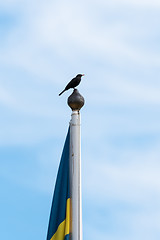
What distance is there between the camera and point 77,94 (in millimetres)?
7148

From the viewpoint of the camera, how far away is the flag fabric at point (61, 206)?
6.48 m

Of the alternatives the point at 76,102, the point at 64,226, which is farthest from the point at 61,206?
the point at 76,102

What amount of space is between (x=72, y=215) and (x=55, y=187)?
60cm

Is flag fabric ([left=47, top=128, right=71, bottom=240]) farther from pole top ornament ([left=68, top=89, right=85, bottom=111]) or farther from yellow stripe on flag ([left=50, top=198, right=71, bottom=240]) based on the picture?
pole top ornament ([left=68, top=89, right=85, bottom=111])

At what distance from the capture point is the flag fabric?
6.48 meters

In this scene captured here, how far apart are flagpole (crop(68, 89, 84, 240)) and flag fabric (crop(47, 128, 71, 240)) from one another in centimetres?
11

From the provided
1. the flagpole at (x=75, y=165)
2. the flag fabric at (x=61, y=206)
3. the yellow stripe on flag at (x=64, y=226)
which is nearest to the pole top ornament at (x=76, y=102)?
the flagpole at (x=75, y=165)

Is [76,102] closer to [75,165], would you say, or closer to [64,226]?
[75,165]

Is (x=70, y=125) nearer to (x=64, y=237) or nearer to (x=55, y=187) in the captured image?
(x=55, y=187)

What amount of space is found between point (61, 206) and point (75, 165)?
2.10 ft

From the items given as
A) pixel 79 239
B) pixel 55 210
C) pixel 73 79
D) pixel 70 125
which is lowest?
pixel 79 239

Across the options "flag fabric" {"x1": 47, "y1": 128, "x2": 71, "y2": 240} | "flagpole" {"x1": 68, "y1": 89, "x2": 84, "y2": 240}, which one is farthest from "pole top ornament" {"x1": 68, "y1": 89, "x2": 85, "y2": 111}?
"flag fabric" {"x1": 47, "y1": 128, "x2": 71, "y2": 240}

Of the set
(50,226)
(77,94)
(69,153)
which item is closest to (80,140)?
(69,153)

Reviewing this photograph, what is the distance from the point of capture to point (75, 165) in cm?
662
